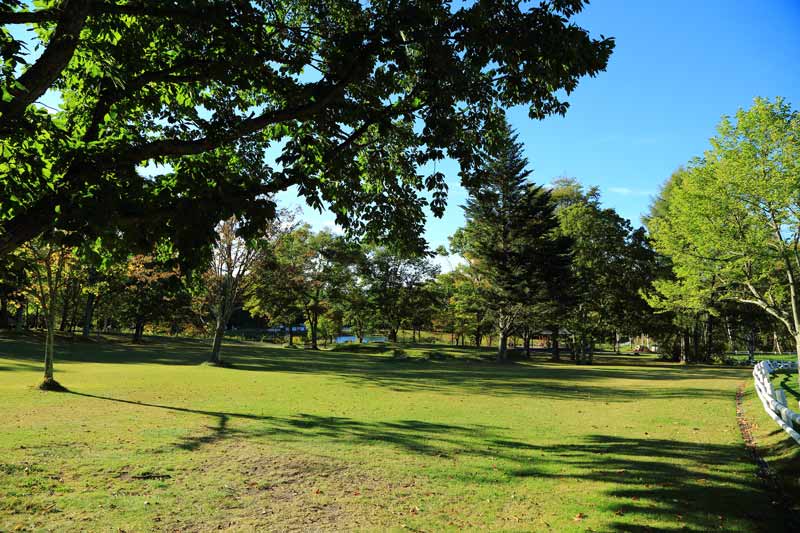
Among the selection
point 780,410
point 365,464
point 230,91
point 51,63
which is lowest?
point 365,464

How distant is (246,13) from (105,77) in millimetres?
2587

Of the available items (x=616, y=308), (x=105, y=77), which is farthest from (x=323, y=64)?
(x=616, y=308)

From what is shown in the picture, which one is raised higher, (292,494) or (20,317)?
(20,317)

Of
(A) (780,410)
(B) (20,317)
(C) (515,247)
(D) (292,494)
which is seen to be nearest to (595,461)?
(A) (780,410)

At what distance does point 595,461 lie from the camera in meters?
8.42

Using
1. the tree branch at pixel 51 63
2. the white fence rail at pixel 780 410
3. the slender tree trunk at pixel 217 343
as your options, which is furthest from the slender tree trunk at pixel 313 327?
the tree branch at pixel 51 63

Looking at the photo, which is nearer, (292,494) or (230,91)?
(292,494)

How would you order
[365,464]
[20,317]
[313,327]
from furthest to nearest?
[313,327] → [20,317] → [365,464]

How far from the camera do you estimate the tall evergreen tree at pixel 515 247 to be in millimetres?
41094

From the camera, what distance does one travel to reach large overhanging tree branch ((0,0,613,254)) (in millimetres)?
5430

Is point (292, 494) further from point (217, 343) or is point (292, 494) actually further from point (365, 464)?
point (217, 343)

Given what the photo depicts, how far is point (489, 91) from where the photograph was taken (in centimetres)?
815

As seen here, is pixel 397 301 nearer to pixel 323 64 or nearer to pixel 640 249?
pixel 640 249

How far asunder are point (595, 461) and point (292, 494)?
17.8ft
